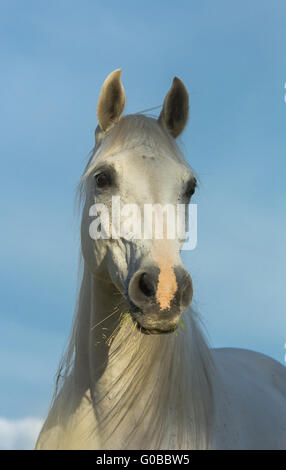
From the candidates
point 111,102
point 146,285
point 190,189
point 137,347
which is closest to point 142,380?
point 137,347

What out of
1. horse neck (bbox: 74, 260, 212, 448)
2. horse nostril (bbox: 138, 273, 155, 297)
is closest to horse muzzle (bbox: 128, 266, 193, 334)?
horse nostril (bbox: 138, 273, 155, 297)

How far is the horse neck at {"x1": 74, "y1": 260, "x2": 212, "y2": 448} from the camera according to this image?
3.59m

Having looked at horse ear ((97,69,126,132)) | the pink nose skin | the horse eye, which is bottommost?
the pink nose skin

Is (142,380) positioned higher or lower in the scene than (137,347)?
lower

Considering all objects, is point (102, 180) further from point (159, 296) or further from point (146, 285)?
point (159, 296)

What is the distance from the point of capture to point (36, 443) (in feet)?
13.3

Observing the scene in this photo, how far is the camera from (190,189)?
3.93m

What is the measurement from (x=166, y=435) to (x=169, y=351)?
54cm

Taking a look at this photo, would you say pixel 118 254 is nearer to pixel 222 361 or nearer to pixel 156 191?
pixel 156 191

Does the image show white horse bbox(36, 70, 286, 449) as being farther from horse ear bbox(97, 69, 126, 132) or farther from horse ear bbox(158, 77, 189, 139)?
horse ear bbox(158, 77, 189, 139)

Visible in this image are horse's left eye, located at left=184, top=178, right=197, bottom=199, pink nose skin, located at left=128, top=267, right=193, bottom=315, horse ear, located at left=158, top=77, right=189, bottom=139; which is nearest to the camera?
pink nose skin, located at left=128, top=267, right=193, bottom=315

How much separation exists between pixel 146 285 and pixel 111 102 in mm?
1731

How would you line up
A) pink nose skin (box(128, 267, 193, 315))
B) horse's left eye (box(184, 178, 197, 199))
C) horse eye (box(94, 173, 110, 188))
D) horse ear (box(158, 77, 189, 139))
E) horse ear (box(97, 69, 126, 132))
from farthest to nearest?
horse ear (box(158, 77, 189, 139))
horse ear (box(97, 69, 126, 132))
horse's left eye (box(184, 178, 197, 199))
horse eye (box(94, 173, 110, 188))
pink nose skin (box(128, 267, 193, 315))
